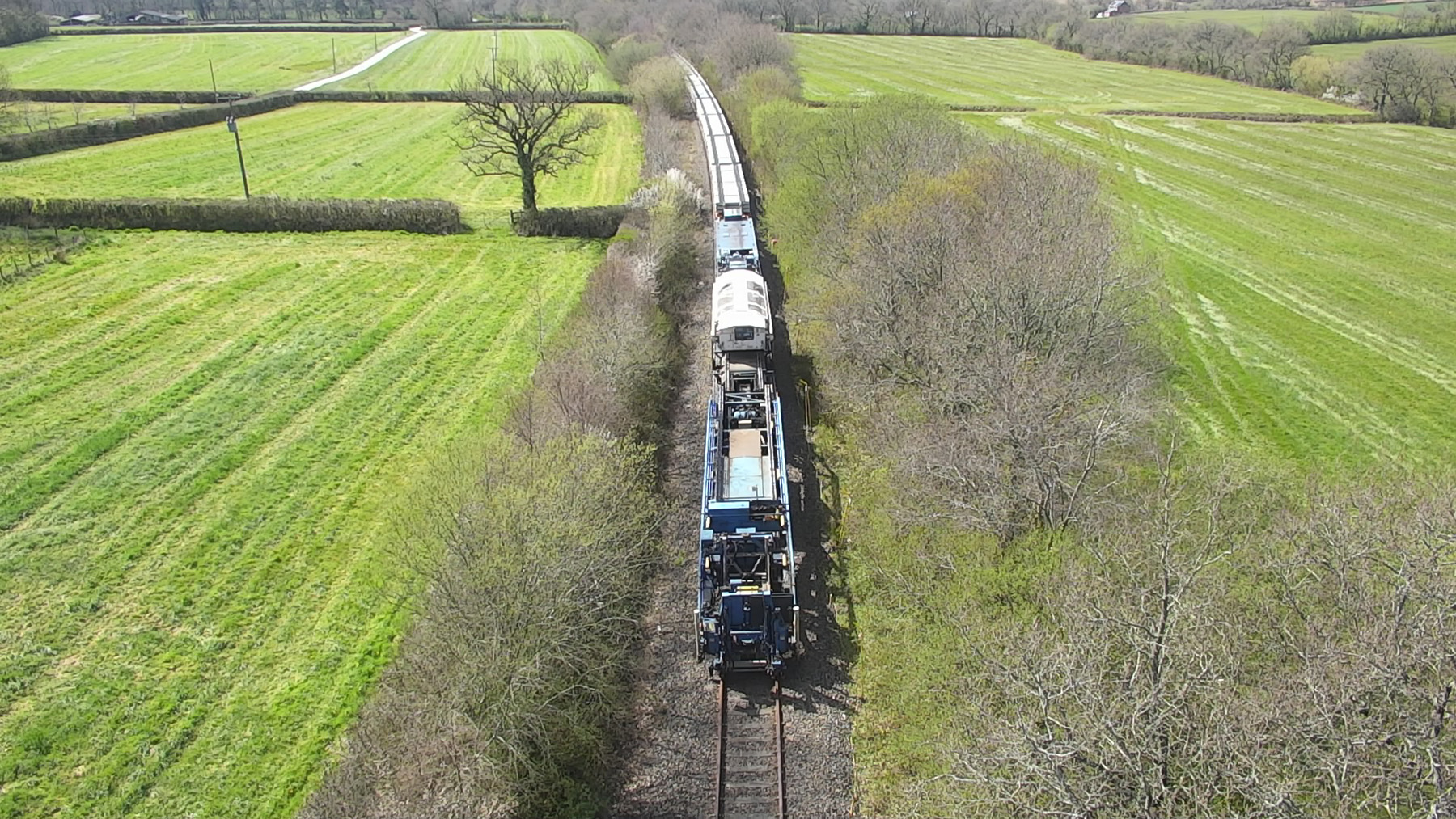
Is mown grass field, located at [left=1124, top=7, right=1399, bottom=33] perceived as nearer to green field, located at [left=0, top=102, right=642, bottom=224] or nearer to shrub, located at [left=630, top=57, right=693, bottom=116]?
shrub, located at [left=630, top=57, right=693, bottom=116]

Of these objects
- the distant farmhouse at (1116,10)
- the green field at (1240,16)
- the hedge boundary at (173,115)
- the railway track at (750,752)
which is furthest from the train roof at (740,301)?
the distant farmhouse at (1116,10)

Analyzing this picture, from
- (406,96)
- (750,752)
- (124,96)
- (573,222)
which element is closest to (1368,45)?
(573,222)

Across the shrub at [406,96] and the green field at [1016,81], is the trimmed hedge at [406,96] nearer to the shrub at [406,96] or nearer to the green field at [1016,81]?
the shrub at [406,96]

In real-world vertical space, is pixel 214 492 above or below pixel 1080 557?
below

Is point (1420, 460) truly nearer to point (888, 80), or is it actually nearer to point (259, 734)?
point (259, 734)

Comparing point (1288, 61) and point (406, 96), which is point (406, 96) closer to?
point (406, 96)
